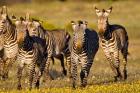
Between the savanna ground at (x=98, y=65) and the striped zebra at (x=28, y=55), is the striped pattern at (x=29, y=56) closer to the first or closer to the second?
the striped zebra at (x=28, y=55)

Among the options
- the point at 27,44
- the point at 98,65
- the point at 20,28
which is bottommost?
the point at 98,65

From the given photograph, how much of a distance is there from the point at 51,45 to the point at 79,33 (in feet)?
19.8

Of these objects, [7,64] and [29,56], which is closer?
[29,56]

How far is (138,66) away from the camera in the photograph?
33531 mm

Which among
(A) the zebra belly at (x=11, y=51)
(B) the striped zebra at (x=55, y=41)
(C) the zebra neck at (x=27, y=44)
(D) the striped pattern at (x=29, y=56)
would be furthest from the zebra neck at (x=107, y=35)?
(C) the zebra neck at (x=27, y=44)

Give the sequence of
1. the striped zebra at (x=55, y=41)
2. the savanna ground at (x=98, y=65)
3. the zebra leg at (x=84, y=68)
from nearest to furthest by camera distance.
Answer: the savanna ground at (x=98, y=65)
the zebra leg at (x=84, y=68)
the striped zebra at (x=55, y=41)

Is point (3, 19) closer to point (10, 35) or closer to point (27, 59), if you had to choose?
point (10, 35)

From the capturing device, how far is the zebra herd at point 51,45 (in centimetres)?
2269

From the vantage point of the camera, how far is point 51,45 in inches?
1121

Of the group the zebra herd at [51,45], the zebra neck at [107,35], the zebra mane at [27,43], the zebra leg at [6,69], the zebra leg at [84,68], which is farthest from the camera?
the zebra leg at [6,69]

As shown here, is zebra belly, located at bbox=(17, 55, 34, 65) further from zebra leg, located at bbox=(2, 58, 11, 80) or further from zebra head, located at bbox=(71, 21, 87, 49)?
zebra leg, located at bbox=(2, 58, 11, 80)

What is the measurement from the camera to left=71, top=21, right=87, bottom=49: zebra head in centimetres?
2252

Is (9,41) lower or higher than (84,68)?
lower

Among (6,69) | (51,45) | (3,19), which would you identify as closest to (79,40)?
(3,19)
